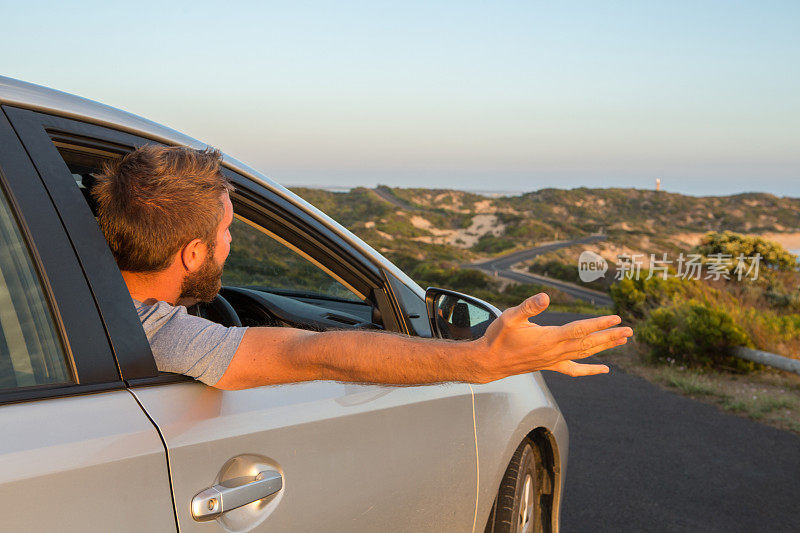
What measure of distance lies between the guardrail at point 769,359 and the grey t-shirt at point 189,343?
287 inches

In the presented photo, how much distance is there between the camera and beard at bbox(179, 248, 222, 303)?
1.72m

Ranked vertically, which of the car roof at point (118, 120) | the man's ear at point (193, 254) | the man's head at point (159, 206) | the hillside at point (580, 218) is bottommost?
the man's ear at point (193, 254)

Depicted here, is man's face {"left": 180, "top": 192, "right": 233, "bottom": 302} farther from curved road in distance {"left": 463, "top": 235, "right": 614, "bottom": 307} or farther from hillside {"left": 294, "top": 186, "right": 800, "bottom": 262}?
hillside {"left": 294, "top": 186, "right": 800, "bottom": 262}

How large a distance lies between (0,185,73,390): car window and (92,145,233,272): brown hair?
0.86 ft

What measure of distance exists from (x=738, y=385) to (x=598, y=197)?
10251 cm

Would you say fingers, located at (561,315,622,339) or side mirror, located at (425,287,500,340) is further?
side mirror, located at (425,287,500,340)

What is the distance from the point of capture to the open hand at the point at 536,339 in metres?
1.29

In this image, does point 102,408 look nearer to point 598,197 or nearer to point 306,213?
point 306,213

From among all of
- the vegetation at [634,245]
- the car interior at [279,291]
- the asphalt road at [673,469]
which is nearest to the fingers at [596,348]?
the car interior at [279,291]

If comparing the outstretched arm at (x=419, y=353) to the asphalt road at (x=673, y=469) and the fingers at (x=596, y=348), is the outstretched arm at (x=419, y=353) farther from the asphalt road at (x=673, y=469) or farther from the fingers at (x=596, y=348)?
the asphalt road at (x=673, y=469)

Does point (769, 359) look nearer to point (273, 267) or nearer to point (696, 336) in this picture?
point (696, 336)

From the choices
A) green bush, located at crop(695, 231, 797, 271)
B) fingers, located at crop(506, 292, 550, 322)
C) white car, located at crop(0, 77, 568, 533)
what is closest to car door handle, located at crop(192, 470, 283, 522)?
white car, located at crop(0, 77, 568, 533)

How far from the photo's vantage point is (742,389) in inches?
310

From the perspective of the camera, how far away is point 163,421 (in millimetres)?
1366
